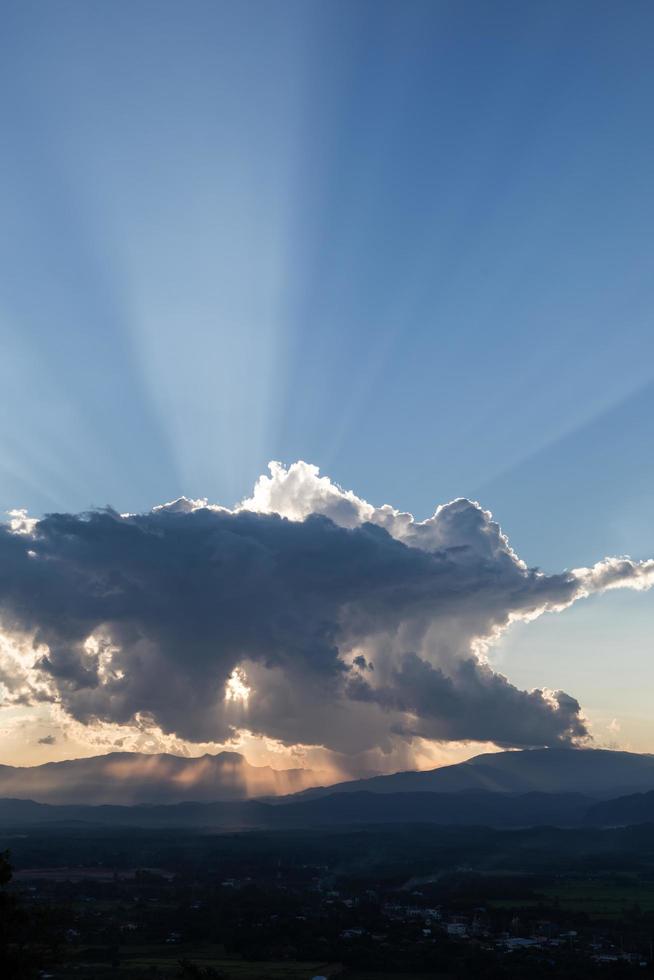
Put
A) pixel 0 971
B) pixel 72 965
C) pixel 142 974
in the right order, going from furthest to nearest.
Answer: pixel 72 965, pixel 142 974, pixel 0 971

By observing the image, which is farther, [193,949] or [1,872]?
[193,949]

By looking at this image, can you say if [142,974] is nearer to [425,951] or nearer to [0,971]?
[425,951]

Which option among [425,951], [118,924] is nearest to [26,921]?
[425,951]

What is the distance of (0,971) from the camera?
170ft

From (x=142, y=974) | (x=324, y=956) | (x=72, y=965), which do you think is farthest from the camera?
(x=324, y=956)

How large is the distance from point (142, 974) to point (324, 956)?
1801 inches

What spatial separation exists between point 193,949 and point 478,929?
73977 millimetres

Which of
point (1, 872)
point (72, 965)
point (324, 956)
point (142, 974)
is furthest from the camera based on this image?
point (324, 956)

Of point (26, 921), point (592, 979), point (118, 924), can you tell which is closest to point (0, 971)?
point (26, 921)

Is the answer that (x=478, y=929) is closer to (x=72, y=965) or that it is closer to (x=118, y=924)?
(x=118, y=924)

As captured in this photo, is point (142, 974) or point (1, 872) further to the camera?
point (142, 974)

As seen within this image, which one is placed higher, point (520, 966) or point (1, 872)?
point (1, 872)

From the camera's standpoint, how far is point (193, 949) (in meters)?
172

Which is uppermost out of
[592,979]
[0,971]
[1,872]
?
[1,872]
